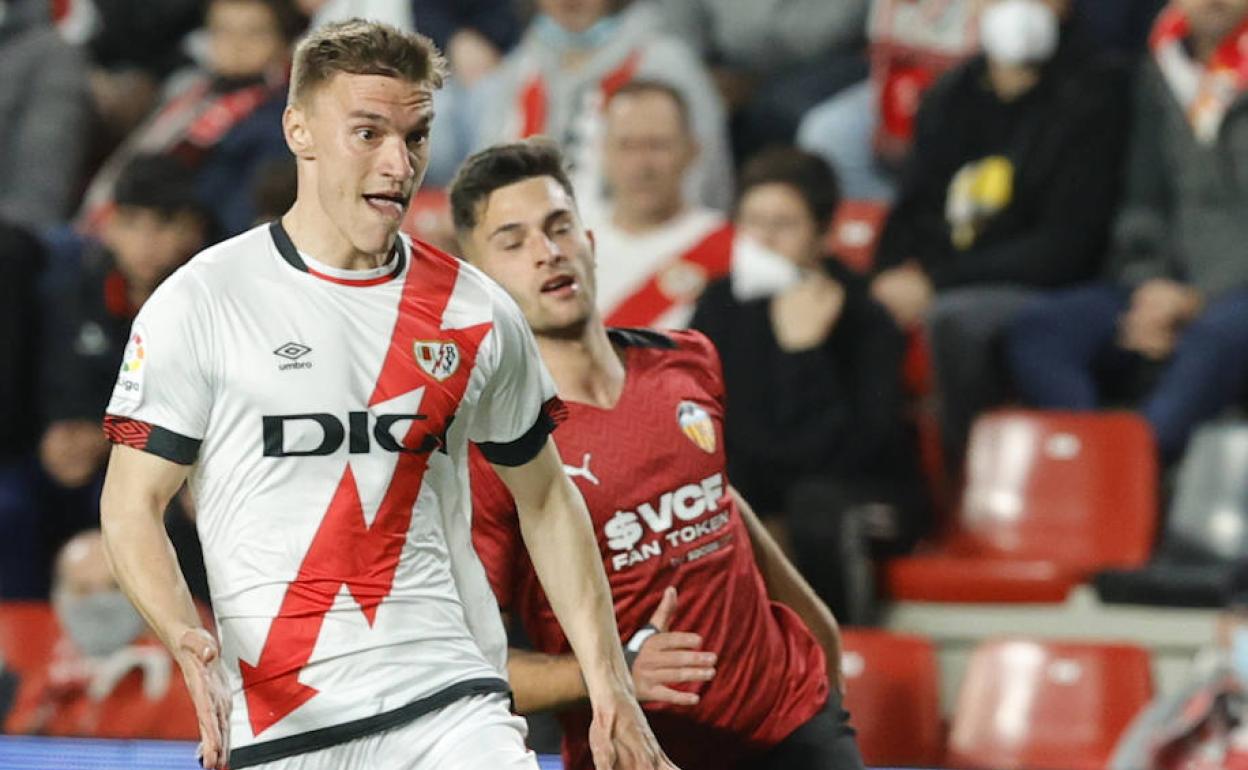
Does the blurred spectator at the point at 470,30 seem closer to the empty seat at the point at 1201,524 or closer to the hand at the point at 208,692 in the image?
the empty seat at the point at 1201,524

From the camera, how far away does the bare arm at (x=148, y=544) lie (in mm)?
2965

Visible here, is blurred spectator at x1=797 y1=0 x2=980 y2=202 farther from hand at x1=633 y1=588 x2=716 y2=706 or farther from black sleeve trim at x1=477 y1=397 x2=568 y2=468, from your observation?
black sleeve trim at x1=477 y1=397 x2=568 y2=468

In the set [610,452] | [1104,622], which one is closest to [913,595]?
[1104,622]

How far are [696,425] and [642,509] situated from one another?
0.20 metres

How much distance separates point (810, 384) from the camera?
6297mm

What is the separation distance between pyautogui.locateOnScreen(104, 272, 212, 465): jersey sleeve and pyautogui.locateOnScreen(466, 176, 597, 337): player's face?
2.95ft

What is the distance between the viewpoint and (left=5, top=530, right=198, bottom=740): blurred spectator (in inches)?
249

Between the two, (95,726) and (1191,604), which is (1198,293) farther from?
(95,726)

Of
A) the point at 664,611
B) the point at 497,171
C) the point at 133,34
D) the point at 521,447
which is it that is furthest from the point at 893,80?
the point at 521,447

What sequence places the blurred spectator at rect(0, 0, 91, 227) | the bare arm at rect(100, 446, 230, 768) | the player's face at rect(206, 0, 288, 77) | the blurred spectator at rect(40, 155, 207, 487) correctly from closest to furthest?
the bare arm at rect(100, 446, 230, 768) → the blurred spectator at rect(40, 155, 207, 487) → the player's face at rect(206, 0, 288, 77) → the blurred spectator at rect(0, 0, 91, 227)

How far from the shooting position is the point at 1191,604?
20.0 feet

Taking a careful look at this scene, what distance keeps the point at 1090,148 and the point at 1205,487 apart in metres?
1.27

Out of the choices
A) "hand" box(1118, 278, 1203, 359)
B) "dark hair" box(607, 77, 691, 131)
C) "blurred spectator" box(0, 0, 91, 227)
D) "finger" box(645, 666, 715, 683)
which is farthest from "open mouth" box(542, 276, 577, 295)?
"blurred spectator" box(0, 0, 91, 227)

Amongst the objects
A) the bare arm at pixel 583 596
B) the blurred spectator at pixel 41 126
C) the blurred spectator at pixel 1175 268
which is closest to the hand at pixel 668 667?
the bare arm at pixel 583 596
